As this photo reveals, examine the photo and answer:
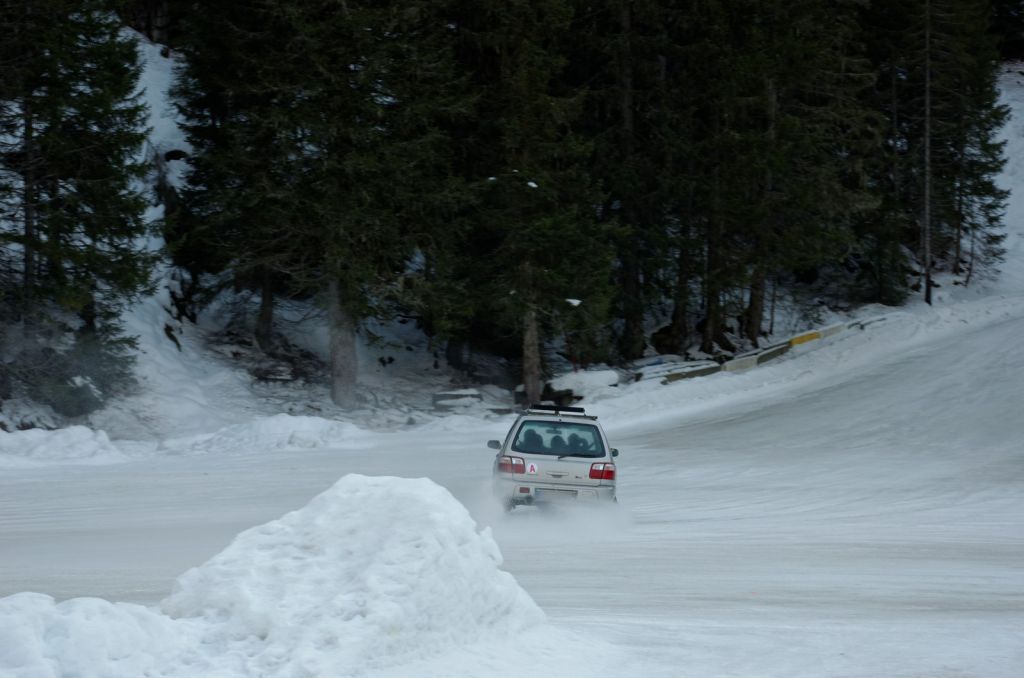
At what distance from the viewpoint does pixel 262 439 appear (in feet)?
72.0

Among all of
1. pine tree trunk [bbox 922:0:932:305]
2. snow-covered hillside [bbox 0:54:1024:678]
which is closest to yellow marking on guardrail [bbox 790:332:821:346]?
snow-covered hillside [bbox 0:54:1024:678]

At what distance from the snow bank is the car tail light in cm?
627

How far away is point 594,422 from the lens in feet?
45.0

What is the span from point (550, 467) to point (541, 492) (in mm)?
341

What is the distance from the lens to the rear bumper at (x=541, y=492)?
12.6m

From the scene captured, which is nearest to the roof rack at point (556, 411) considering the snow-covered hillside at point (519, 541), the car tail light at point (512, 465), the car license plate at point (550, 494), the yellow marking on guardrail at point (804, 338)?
the car tail light at point (512, 465)

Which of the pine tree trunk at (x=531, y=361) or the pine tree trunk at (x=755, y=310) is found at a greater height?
the pine tree trunk at (x=755, y=310)

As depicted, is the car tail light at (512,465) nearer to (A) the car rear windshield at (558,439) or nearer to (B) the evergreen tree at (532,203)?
(A) the car rear windshield at (558,439)

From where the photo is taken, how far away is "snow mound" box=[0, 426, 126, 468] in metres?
19.2

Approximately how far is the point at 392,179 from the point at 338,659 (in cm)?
2451

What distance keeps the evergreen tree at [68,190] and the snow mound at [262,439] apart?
14.3 ft

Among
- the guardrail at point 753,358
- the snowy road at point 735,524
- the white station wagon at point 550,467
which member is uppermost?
the guardrail at point 753,358

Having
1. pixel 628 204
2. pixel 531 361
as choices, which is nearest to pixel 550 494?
pixel 531 361

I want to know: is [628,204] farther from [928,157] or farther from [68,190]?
[68,190]
